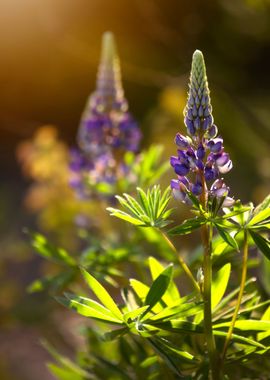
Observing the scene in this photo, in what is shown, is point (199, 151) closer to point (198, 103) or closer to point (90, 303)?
point (198, 103)

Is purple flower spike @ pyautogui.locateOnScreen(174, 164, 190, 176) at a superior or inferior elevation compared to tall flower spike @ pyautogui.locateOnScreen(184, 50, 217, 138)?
inferior

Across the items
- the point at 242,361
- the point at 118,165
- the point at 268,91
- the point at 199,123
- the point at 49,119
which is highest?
the point at 49,119

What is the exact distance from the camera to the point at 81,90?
536 cm

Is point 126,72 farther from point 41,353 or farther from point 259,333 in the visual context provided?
point 259,333

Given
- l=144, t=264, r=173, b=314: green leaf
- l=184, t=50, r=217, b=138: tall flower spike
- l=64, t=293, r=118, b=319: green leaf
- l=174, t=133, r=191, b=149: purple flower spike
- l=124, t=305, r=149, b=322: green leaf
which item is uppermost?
l=184, t=50, r=217, b=138: tall flower spike

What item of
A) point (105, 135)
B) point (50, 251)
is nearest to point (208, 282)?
point (50, 251)

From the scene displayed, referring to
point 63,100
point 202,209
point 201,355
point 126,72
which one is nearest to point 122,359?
point 201,355

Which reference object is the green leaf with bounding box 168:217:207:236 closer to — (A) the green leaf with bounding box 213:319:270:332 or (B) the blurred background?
(A) the green leaf with bounding box 213:319:270:332

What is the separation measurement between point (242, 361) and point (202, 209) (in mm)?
340

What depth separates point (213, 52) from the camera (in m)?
4.71

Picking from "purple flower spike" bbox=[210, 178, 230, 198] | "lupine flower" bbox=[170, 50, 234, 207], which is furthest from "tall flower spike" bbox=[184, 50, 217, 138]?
"purple flower spike" bbox=[210, 178, 230, 198]

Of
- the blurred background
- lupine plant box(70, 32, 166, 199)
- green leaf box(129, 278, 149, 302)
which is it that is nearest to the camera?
green leaf box(129, 278, 149, 302)

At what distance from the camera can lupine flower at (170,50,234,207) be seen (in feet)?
3.83

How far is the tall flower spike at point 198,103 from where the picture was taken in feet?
3.78
